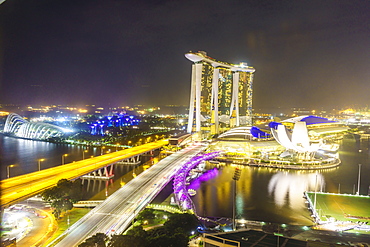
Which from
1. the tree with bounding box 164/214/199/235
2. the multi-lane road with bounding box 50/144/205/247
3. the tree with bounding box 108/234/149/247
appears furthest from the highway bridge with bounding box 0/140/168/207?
the tree with bounding box 164/214/199/235

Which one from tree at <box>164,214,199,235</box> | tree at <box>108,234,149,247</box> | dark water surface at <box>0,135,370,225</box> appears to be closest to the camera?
tree at <box>108,234,149,247</box>

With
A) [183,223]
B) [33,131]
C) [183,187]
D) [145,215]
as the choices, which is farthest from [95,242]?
[33,131]

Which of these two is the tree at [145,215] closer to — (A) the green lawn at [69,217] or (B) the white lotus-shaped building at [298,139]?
(A) the green lawn at [69,217]

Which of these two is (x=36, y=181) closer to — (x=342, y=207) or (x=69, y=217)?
(x=69, y=217)

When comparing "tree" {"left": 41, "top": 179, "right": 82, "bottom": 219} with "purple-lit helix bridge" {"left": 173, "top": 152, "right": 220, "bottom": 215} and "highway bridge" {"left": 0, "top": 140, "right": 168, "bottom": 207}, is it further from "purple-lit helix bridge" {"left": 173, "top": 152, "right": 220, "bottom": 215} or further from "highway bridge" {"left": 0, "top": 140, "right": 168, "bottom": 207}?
"purple-lit helix bridge" {"left": 173, "top": 152, "right": 220, "bottom": 215}

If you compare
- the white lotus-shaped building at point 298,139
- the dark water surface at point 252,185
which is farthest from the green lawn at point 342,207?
the white lotus-shaped building at point 298,139

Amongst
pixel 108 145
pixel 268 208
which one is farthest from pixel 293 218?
pixel 108 145

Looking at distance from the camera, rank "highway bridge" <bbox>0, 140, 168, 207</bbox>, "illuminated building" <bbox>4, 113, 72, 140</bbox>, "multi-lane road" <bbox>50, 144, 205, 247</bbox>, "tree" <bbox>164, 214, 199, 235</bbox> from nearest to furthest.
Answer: "multi-lane road" <bbox>50, 144, 205, 247</bbox>, "tree" <bbox>164, 214, 199, 235</bbox>, "highway bridge" <bbox>0, 140, 168, 207</bbox>, "illuminated building" <bbox>4, 113, 72, 140</bbox>
